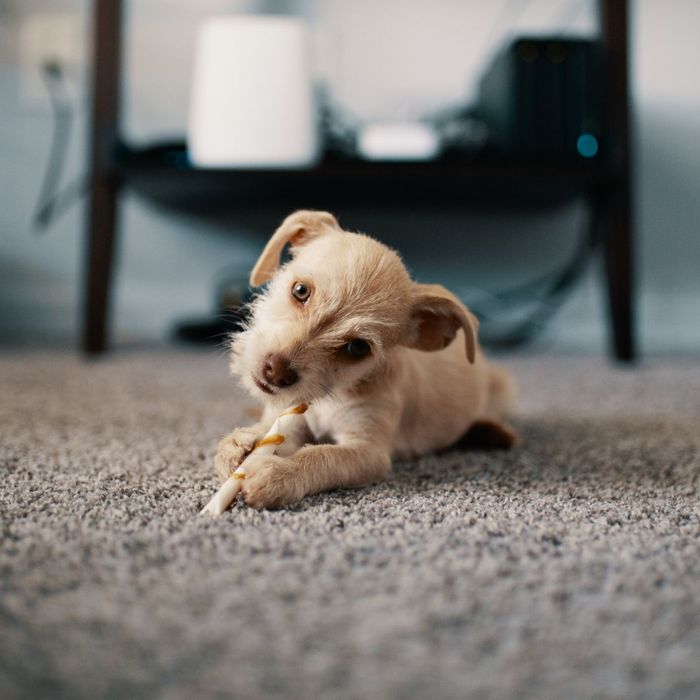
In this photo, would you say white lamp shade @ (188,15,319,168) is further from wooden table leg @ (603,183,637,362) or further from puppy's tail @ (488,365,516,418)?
puppy's tail @ (488,365,516,418)

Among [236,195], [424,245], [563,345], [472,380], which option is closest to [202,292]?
[236,195]

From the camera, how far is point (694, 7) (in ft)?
8.47

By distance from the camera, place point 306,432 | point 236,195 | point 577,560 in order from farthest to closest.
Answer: point 236,195 → point 306,432 → point 577,560

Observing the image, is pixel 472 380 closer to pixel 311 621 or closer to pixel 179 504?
pixel 179 504

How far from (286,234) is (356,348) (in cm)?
23

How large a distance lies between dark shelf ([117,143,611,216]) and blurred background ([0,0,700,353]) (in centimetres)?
37

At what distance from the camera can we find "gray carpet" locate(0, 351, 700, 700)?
0.43 meters

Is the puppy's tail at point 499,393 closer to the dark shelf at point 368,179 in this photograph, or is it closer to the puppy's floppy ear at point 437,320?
the puppy's floppy ear at point 437,320

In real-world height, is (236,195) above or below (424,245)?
above

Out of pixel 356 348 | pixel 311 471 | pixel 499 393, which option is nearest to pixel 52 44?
pixel 499 393

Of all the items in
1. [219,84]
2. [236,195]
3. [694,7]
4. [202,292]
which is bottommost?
[202,292]

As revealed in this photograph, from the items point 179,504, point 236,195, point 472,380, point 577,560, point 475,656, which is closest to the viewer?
point 475,656

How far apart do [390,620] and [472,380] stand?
67cm

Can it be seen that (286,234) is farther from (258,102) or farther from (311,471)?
(258,102)
